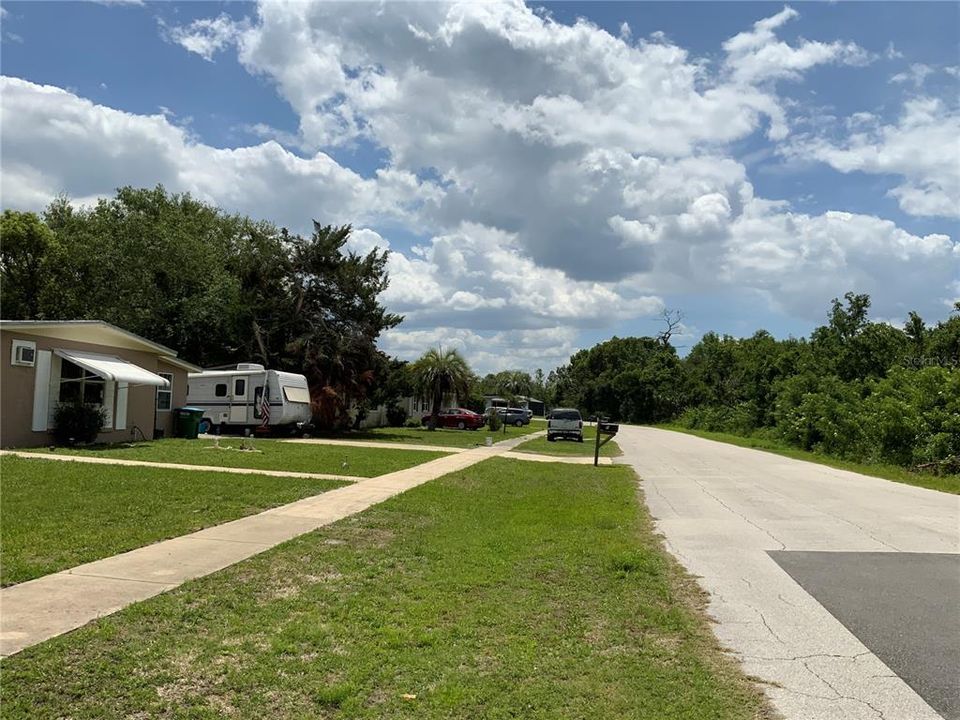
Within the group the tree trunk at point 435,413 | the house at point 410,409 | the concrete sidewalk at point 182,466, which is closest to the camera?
the concrete sidewalk at point 182,466

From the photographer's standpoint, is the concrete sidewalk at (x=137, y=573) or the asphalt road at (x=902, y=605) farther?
the concrete sidewalk at (x=137, y=573)

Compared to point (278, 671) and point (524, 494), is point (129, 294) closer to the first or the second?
point (524, 494)

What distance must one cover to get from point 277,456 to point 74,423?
5.34 meters

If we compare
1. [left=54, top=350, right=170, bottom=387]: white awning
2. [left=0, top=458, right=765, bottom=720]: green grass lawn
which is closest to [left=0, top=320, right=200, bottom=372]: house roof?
[left=54, top=350, right=170, bottom=387]: white awning

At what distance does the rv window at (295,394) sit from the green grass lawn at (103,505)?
12.0 meters

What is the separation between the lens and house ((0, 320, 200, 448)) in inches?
703

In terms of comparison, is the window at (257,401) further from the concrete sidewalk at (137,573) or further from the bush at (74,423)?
the concrete sidewalk at (137,573)

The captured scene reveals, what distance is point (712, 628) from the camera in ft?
19.1

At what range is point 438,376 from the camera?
45.7 metres

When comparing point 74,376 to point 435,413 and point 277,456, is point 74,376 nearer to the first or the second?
point 277,456

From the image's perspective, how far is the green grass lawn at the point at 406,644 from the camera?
13.5 ft

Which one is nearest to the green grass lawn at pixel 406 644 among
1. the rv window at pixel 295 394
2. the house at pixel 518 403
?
the rv window at pixel 295 394

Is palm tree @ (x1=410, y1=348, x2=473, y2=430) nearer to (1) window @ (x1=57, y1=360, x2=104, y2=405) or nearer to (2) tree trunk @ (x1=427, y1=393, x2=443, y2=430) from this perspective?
(2) tree trunk @ (x1=427, y1=393, x2=443, y2=430)

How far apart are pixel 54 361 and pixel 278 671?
1770cm
